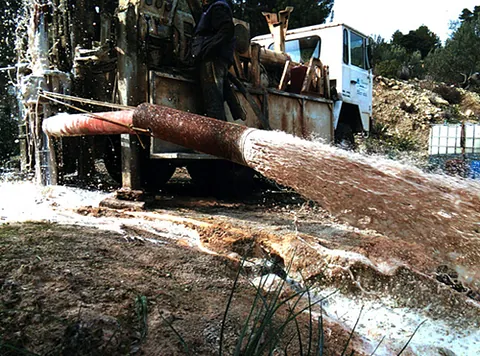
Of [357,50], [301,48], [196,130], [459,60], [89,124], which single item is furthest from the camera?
[459,60]

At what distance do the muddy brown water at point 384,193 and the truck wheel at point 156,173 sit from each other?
3887 mm

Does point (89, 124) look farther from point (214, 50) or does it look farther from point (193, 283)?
point (193, 283)

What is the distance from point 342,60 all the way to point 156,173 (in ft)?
15.9

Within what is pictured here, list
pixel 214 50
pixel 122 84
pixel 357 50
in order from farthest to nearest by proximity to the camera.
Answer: pixel 357 50 → pixel 214 50 → pixel 122 84

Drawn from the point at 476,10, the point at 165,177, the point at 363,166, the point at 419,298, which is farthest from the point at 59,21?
the point at 476,10

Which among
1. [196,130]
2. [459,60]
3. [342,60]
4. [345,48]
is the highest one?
[459,60]

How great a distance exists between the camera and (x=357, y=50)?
1045 centimetres

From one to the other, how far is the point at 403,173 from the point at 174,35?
4005mm

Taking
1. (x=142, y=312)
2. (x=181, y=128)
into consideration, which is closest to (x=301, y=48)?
(x=181, y=128)

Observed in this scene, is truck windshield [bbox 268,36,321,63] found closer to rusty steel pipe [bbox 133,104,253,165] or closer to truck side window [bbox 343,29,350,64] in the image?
truck side window [bbox 343,29,350,64]

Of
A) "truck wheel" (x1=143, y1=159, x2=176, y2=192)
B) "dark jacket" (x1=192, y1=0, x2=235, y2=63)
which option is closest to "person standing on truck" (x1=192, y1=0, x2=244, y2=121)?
"dark jacket" (x1=192, y1=0, x2=235, y2=63)

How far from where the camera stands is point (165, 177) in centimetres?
743

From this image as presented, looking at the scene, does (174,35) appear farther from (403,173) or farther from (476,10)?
(476,10)

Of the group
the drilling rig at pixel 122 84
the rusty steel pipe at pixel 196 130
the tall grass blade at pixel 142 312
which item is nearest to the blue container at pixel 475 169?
the drilling rig at pixel 122 84
